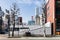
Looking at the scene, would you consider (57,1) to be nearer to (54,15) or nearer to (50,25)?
(54,15)

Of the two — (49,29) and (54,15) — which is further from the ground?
(54,15)

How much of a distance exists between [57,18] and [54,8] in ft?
12.5

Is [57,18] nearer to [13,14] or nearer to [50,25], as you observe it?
[50,25]

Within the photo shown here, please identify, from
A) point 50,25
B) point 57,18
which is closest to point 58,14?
point 57,18

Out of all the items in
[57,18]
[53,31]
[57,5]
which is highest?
[57,5]

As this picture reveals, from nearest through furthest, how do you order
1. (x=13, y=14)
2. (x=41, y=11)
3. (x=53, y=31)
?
(x=13, y=14) → (x=41, y=11) → (x=53, y=31)

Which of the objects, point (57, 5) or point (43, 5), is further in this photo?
point (57, 5)

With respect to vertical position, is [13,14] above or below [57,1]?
below

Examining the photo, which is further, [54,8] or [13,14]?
[54,8]

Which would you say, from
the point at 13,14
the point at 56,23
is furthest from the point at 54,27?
the point at 13,14

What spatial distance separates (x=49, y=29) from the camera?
245 feet

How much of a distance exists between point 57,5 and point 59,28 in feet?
27.6

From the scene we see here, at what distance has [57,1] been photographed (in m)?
70.9

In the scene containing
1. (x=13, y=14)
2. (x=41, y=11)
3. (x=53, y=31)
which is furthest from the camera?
(x=53, y=31)
